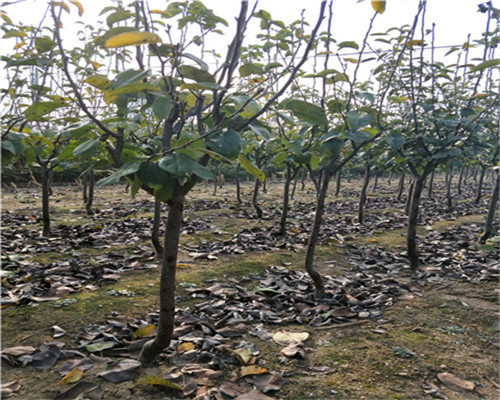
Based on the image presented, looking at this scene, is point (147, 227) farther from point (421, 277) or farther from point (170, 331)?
point (170, 331)

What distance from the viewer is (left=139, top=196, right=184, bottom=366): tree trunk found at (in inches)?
79.0

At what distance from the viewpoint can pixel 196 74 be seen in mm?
1584

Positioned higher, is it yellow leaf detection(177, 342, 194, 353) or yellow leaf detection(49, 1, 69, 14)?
yellow leaf detection(49, 1, 69, 14)

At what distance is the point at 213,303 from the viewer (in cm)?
318

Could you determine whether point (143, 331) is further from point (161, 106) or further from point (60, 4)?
point (60, 4)

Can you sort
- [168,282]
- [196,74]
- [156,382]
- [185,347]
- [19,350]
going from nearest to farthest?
1. [196,74]
2. [156,382]
3. [168,282]
4. [19,350]
5. [185,347]

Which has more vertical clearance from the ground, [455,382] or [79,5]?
[79,5]

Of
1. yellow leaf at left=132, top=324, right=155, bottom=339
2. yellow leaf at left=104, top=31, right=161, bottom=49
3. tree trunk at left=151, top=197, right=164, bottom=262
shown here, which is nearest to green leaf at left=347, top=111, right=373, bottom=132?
yellow leaf at left=104, top=31, right=161, bottom=49

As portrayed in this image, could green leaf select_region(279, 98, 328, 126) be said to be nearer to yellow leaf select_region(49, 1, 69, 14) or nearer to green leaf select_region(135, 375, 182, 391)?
yellow leaf select_region(49, 1, 69, 14)

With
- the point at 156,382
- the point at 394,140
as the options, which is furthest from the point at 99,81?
the point at 394,140

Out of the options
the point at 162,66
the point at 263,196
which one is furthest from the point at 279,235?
the point at 263,196

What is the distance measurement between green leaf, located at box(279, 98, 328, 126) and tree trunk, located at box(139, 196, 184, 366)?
689 mm

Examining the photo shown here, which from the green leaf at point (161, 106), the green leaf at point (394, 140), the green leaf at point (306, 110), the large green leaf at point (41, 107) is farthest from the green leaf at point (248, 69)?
the green leaf at point (394, 140)

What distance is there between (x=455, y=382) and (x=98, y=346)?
6.52ft
